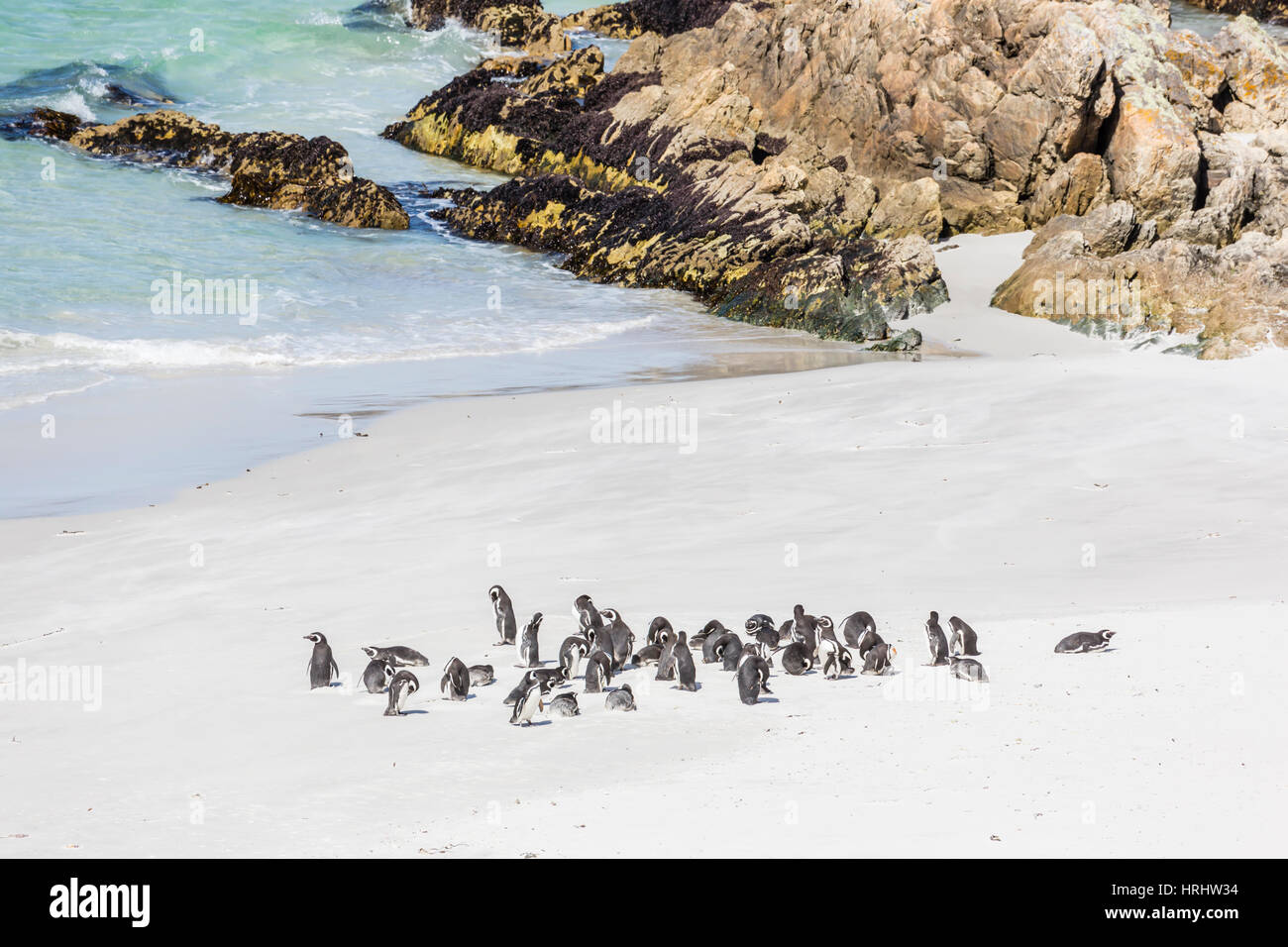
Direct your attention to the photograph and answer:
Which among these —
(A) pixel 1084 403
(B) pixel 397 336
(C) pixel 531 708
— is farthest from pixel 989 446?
(B) pixel 397 336

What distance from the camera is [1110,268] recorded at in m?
17.7

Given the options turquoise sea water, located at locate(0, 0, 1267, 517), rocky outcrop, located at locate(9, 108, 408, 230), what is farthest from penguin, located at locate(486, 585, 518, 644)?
rocky outcrop, located at locate(9, 108, 408, 230)

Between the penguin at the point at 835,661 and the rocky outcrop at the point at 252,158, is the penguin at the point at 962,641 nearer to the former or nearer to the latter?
the penguin at the point at 835,661

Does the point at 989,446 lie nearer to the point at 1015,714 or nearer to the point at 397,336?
the point at 1015,714

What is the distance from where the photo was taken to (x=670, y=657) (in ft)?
23.5

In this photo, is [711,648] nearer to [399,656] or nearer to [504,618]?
[504,618]

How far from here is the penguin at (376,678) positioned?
7141 millimetres

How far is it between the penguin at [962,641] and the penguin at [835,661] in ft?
1.81

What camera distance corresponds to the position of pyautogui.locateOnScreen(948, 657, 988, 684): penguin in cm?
666

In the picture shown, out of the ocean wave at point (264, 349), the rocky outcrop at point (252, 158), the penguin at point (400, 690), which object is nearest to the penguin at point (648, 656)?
the penguin at point (400, 690)

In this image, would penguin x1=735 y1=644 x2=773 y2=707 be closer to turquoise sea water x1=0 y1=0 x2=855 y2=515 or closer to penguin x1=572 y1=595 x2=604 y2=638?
penguin x1=572 y1=595 x2=604 y2=638

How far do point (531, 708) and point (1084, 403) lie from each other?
26.2 ft

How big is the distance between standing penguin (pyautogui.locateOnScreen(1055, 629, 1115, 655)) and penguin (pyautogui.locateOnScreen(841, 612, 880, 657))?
1029mm

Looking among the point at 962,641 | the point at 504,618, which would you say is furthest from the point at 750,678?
the point at 504,618
